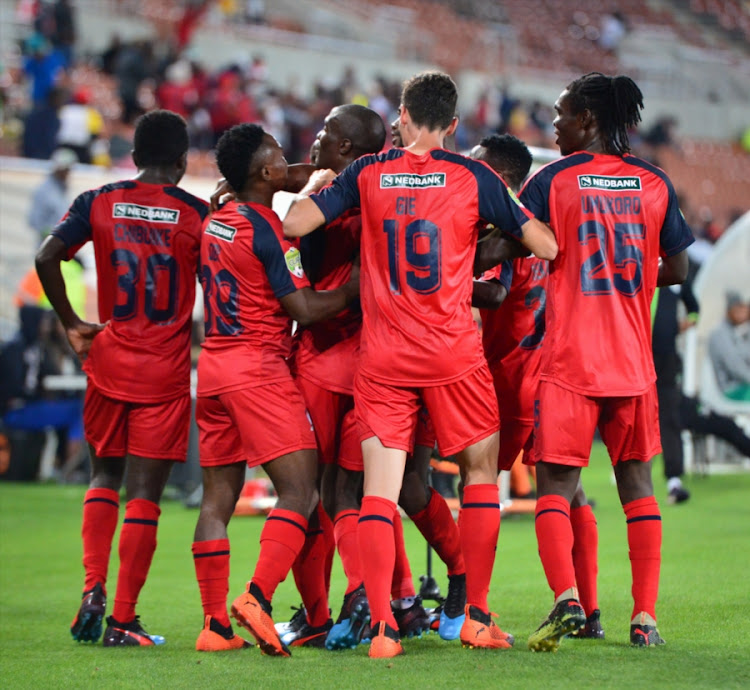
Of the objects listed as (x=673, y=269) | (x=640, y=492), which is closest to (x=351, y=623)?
(x=640, y=492)

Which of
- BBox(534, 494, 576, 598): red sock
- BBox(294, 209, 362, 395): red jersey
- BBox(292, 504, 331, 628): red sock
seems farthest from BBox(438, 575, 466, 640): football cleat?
BBox(294, 209, 362, 395): red jersey

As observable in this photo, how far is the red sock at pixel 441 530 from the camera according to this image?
481 cm

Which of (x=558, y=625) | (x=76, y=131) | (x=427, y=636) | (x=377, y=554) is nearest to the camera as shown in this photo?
(x=558, y=625)

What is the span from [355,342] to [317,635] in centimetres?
122

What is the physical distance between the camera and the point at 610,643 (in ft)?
14.5

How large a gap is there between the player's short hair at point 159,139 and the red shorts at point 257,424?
1190mm

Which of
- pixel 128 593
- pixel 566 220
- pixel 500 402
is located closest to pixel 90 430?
pixel 128 593

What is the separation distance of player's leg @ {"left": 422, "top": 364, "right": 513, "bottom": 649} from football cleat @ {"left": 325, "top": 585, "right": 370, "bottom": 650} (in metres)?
0.42

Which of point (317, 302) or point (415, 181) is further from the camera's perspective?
point (317, 302)

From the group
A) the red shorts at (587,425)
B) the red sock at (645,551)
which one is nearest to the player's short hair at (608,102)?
the red shorts at (587,425)

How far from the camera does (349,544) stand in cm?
462

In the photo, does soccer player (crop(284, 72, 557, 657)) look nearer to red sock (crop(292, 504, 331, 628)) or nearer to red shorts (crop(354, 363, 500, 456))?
red shorts (crop(354, 363, 500, 456))

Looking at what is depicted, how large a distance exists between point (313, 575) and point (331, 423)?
25.4 inches

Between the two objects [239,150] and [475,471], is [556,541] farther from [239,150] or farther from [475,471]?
[239,150]
